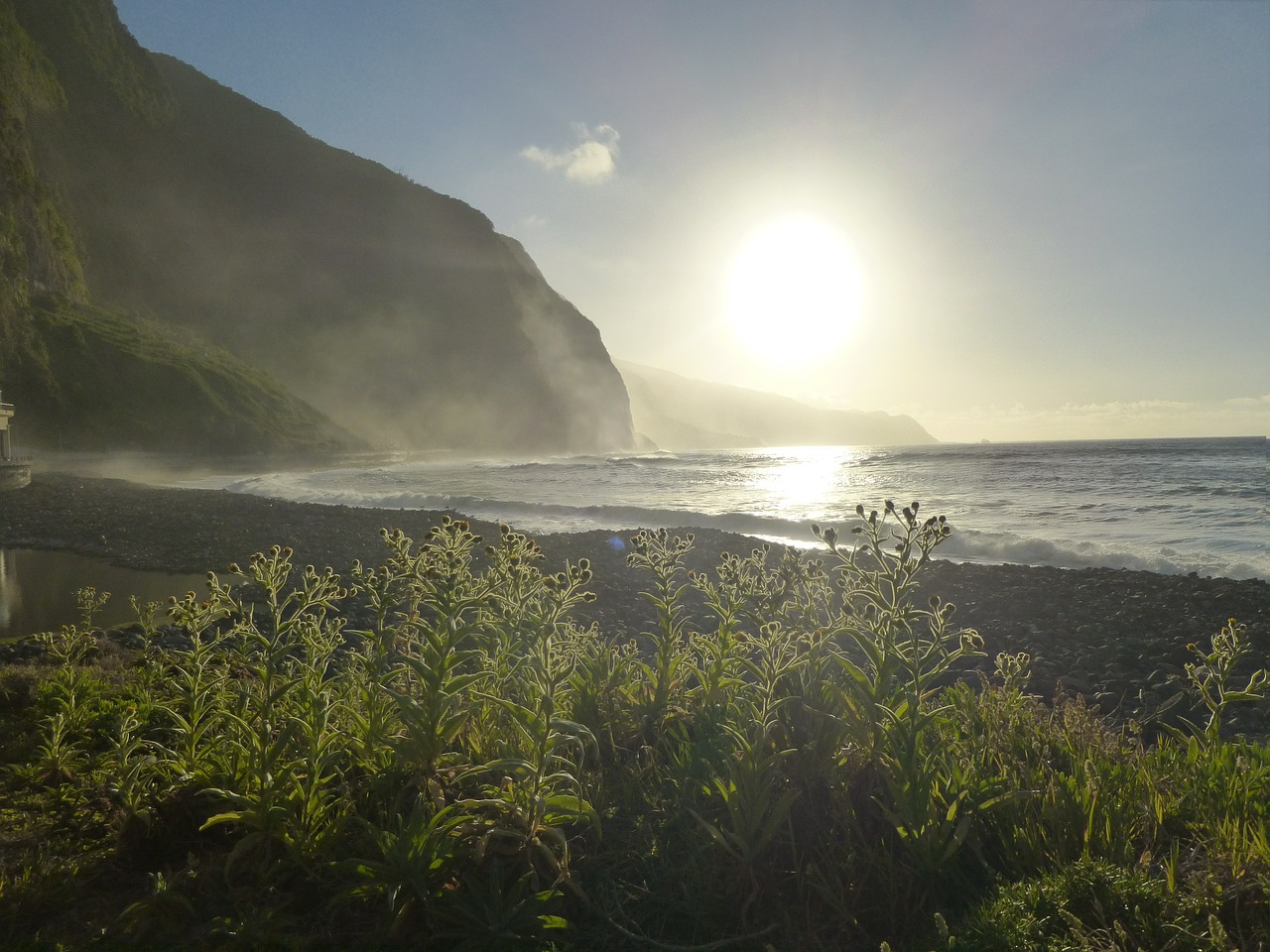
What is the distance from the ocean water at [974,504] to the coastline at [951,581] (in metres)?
2.68

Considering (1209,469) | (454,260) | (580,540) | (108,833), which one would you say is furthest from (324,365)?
(108,833)

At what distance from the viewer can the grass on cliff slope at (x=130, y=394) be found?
45375mm

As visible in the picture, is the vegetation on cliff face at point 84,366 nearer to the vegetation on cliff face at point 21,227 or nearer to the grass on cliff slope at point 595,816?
the vegetation on cliff face at point 21,227

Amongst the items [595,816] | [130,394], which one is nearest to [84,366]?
[130,394]

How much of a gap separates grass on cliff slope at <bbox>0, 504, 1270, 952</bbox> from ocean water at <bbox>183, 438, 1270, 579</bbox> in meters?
14.5

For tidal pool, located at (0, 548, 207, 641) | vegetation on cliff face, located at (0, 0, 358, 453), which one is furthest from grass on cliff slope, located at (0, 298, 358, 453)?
tidal pool, located at (0, 548, 207, 641)

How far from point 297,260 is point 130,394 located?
5180cm

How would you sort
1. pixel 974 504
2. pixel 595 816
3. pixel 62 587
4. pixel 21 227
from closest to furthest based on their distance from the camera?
pixel 595 816 → pixel 62 587 → pixel 974 504 → pixel 21 227

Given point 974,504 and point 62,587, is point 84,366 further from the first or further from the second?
point 974,504

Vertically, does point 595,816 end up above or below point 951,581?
above

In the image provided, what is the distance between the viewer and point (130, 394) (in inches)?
1976

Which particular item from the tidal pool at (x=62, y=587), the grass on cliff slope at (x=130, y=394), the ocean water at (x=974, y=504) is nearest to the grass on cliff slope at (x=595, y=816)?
the tidal pool at (x=62, y=587)

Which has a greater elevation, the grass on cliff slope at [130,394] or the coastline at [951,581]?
the grass on cliff slope at [130,394]

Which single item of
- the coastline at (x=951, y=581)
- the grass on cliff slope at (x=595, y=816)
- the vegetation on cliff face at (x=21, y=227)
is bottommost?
the coastline at (x=951, y=581)
